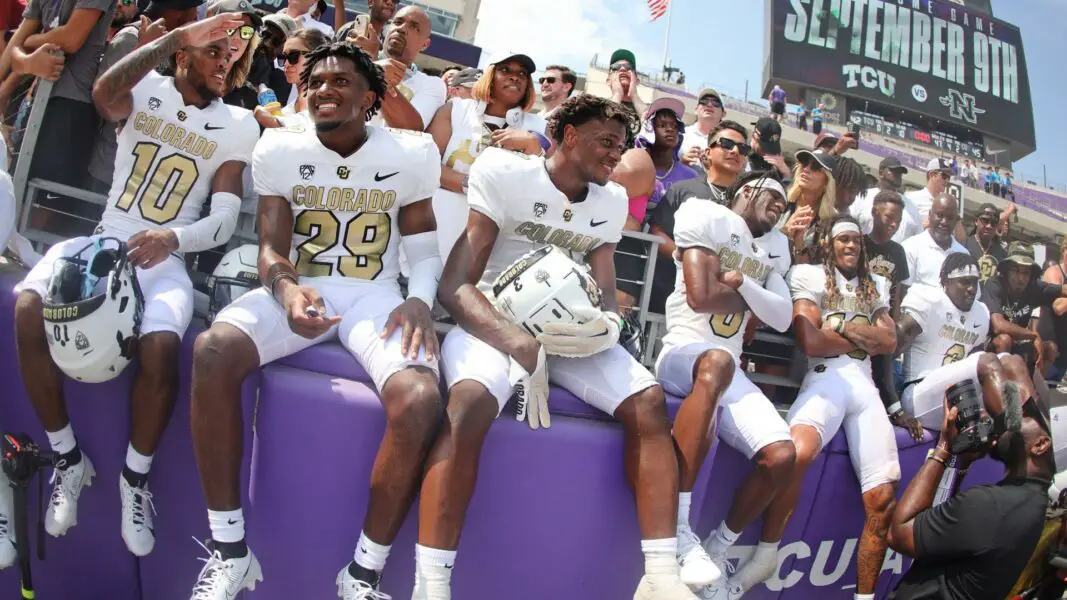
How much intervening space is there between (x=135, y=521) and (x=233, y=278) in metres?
0.89

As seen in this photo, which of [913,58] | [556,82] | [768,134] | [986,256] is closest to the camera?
[556,82]

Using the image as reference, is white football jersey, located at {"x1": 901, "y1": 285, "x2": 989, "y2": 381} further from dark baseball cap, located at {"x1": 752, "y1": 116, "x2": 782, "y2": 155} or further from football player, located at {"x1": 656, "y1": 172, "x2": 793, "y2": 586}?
dark baseball cap, located at {"x1": 752, "y1": 116, "x2": 782, "y2": 155}

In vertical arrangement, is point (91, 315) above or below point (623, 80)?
below

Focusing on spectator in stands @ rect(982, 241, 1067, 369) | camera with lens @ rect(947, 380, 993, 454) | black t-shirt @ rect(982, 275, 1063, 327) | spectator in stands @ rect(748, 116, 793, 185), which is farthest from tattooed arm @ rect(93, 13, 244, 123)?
black t-shirt @ rect(982, 275, 1063, 327)

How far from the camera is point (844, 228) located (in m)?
4.06

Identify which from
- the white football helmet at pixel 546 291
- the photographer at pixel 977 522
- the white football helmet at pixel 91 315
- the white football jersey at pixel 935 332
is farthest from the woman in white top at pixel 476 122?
the white football jersey at pixel 935 332

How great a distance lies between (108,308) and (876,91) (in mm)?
38037

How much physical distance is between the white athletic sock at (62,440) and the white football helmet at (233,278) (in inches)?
23.7

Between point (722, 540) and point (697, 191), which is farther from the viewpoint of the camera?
point (697, 191)

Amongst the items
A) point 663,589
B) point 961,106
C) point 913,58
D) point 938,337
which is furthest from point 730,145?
point 961,106

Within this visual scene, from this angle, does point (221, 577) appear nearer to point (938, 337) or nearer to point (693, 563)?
point (693, 563)

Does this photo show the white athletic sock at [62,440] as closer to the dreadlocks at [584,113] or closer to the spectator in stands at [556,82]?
the dreadlocks at [584,113]

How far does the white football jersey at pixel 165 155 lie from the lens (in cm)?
304

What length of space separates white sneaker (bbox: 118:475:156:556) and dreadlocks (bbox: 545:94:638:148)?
199 centimetres
